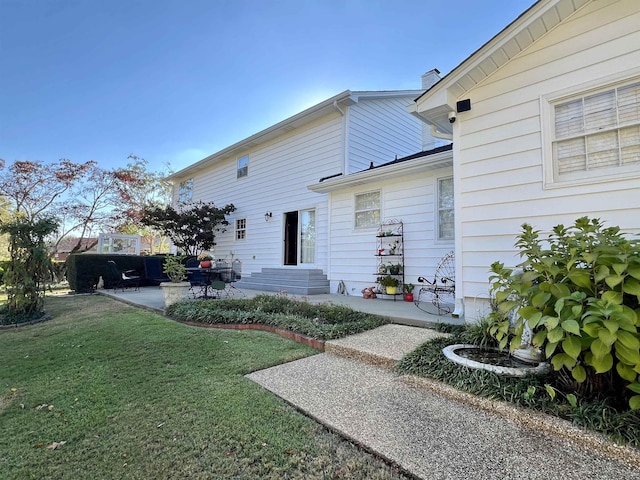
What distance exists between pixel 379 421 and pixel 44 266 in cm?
799

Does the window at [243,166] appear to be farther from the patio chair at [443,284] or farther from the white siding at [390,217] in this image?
the patio chair at [443,284]

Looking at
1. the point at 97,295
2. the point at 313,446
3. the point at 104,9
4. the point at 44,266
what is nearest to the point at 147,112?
the point at 104,9

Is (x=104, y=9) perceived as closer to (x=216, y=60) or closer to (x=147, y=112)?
(x=216, y=60)

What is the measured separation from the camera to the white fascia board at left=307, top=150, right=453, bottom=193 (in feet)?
19.7

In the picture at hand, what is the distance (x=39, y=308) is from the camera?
6.74 meters

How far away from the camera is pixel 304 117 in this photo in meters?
9.60

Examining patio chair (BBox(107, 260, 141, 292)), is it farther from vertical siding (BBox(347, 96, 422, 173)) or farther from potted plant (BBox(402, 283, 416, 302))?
potted plant (BBox(402, 283, 416, 302))

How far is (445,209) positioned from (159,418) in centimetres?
584

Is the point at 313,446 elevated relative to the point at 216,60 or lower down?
lower down

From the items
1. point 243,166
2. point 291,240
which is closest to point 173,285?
point 291,240

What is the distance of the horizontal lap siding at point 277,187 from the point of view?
9.17 m

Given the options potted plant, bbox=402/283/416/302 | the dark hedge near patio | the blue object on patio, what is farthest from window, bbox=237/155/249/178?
potted plant, bbox=402/283/416/302

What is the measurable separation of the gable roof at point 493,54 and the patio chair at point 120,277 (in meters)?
9.87

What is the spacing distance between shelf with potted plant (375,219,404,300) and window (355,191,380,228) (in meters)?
0.36
